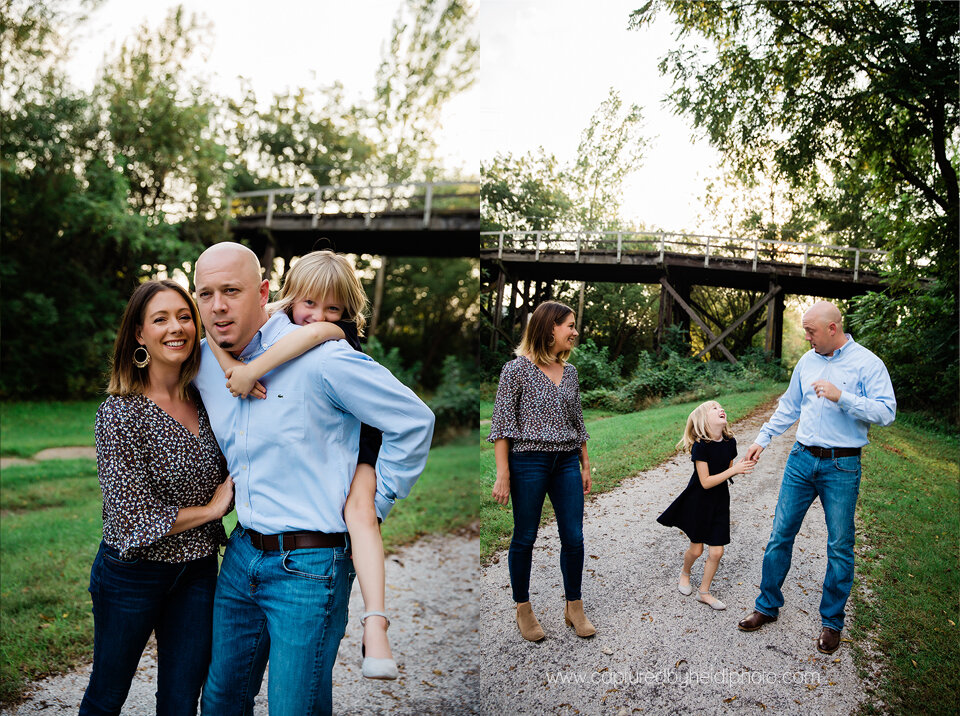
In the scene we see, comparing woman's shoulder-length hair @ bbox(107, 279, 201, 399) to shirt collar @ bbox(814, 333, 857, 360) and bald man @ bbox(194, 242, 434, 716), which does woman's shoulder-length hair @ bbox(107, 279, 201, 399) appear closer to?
bald man @ bbox(194, 242, 434, 716)

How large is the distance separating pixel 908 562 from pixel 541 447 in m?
1.71

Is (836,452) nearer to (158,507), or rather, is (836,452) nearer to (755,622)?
(755,622)

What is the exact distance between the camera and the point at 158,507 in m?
1.97

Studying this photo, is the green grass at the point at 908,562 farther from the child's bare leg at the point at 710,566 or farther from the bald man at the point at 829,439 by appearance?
the child's bare leg at the point at 710,566

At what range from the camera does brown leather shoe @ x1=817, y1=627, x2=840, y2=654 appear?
2750 millimetres

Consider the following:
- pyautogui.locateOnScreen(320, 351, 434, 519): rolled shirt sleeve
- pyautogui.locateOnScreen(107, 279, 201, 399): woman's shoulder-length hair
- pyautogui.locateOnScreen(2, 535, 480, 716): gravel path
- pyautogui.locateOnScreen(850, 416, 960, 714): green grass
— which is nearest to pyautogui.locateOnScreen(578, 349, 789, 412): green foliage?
pyautogui.locateOnScreen(850, 416, 960, 714): green grass

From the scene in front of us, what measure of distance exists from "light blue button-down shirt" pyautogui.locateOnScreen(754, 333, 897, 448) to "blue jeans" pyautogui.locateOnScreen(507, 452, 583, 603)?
87 centimetres

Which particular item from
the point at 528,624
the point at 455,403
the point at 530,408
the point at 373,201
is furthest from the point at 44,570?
the point at 455,403

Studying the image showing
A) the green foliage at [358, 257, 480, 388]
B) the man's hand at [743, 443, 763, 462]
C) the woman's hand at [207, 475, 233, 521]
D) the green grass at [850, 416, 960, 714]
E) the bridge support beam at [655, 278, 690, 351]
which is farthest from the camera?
the green foliage at [358, 257, 480, 388]

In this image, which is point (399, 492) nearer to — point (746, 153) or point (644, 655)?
point (644, 655)

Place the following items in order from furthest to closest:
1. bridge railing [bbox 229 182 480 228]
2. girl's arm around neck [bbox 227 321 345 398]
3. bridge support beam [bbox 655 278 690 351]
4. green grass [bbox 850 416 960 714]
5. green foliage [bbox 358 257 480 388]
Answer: green foliage [bbox 358 257 480 388] < bridge railing [bbox 229 182 480 228] < bridge support beam [bbox 655 278 690 351] < green grass [bbox 850 416 960 714] < girl's arm around neck [bbox 227 321 345 398]

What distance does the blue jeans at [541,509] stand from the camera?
291cm

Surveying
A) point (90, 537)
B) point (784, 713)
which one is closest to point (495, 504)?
point (784, 713)

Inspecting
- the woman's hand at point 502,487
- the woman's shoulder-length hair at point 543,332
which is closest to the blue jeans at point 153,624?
the woman's hand at point 502,487
